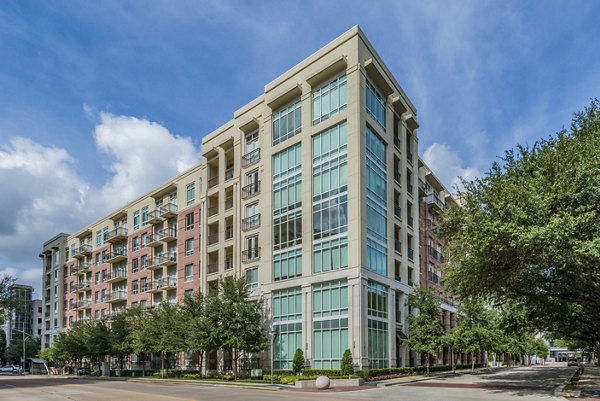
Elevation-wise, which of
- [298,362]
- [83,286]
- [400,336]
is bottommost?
[298,362]

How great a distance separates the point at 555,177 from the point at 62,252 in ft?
280

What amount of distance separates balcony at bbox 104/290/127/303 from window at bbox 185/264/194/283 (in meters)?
16.6

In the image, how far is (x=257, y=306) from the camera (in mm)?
44688

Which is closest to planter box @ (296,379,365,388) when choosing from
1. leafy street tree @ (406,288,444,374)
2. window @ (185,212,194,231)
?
leafy street tree @ (406,288,444,374)

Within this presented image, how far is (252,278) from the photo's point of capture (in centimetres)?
4912

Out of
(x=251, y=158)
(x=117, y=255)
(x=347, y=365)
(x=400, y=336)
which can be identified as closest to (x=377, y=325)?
(x=400, y=336)

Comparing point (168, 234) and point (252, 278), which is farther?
point (168, 234)

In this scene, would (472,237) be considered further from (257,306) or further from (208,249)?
(208,249)

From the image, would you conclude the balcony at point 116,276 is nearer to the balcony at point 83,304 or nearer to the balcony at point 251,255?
the balcony at point 83,304

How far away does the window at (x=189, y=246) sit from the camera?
192 ft

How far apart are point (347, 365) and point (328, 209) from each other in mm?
11999

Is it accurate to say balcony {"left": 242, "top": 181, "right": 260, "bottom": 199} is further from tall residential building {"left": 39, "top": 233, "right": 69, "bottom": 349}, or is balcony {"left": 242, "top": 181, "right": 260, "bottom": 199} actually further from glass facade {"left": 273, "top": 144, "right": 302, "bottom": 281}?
tall residential building {"left": 39, "top": 233, "right": 69, "bottom": 349}

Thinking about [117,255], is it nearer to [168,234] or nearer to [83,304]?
[168,234]

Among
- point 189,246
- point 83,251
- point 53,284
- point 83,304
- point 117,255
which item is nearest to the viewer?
point 189,246
